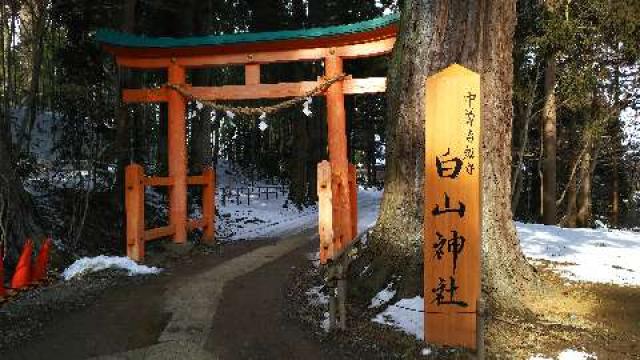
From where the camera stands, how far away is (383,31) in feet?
29.6

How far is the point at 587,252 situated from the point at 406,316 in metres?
5.36

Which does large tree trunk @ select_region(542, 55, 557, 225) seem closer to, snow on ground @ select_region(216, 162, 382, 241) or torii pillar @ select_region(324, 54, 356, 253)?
snow on ground @ select_region(216, 162, 382, 241)

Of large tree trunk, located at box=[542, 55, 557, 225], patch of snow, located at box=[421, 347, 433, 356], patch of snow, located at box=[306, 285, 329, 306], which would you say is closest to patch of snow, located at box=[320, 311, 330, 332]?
patch of snow, located at box=[306, 285, 329, 306]

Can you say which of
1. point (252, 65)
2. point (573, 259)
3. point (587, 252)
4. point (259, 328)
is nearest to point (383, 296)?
point (259, 328)

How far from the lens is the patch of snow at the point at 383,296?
5.31 m

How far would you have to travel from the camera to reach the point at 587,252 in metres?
8.87

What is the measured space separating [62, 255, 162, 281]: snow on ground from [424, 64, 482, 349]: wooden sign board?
485 centimetres

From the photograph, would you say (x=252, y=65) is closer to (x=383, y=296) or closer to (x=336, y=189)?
(x=336, y=189)

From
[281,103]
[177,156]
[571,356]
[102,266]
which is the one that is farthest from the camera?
[177,156]

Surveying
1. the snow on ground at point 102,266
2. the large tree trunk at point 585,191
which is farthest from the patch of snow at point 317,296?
the large tree trunk at point 585,191

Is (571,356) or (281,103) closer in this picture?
(571,356)

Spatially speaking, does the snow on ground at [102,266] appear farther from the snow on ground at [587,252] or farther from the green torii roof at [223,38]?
the snow on ground at [587,252]

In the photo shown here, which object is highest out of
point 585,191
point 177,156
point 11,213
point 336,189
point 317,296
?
point 177,156

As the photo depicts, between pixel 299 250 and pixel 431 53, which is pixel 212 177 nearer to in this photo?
pixel 299 250
